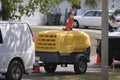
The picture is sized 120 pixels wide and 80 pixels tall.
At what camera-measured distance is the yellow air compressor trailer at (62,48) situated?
1612cm

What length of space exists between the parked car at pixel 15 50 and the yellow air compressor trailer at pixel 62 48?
151 centimetres

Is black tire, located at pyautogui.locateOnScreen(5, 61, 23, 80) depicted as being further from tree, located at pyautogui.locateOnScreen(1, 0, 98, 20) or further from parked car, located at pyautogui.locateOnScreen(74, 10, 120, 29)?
parked car, located at pyautogui.locateOnScreen(74, 10, 120, 29)

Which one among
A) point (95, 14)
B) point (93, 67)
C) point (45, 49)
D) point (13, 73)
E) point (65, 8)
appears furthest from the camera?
point (65, 8)

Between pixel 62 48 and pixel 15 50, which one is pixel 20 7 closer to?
pixel 62 48

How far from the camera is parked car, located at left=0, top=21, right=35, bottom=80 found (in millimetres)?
13628

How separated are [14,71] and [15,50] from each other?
2.11 ft

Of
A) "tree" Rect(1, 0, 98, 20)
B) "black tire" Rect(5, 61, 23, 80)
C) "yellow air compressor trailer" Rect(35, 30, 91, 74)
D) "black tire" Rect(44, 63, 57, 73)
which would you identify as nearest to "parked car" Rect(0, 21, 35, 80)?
"black tire" Rect(5, 61, 23, 80)

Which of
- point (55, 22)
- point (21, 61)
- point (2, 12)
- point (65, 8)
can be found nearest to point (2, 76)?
point (21, 61)

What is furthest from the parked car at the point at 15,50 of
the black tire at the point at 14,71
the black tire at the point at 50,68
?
the black tire at the point at 50,68

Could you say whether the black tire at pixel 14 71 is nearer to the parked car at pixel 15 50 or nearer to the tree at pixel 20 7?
the parked car at pixel 15 50

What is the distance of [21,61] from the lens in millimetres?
14312

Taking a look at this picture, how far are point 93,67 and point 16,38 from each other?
6.09 meters

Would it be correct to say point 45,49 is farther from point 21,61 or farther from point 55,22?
point 55,22

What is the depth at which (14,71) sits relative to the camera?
46.1ft
